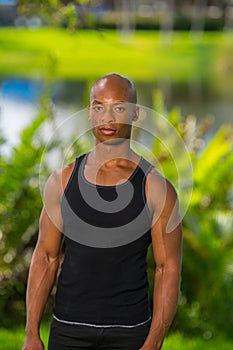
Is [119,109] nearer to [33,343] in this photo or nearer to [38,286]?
[38,286]

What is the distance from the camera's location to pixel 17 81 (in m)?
40.9

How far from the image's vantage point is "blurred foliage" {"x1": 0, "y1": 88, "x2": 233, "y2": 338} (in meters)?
6.99

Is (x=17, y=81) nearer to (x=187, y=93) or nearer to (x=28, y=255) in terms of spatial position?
(x=187, y=93)

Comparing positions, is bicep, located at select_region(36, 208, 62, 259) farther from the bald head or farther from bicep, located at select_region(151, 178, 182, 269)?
the bald head

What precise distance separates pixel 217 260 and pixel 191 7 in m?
76.4

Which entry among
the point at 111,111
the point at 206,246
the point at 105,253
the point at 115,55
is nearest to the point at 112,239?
the point at 105,253

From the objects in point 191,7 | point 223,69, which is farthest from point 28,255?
point 191,7

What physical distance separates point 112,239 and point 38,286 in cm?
36

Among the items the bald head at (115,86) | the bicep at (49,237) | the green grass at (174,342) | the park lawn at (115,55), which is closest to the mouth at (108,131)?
the bald head at (115,86)

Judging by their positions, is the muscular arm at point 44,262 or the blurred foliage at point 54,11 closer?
the muscular arm at point 44,262

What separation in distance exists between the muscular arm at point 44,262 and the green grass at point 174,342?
Answer: 2.41m

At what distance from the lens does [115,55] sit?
5753 centimetres

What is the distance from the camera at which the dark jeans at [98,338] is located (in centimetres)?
317

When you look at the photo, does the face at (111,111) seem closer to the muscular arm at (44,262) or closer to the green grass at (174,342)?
the muscular arm at (44,262)
